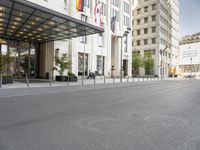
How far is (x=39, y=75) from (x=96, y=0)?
17028mm

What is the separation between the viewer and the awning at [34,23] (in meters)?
16.7

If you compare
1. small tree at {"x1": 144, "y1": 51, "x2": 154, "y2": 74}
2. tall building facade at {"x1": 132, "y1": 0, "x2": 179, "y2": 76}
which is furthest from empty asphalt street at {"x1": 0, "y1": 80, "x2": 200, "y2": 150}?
tall building facade at {"x1": 132, "y1": 0, "x2": 179, "y2": 76}

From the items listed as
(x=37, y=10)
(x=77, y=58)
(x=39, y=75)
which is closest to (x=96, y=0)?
(x=77, y=58)

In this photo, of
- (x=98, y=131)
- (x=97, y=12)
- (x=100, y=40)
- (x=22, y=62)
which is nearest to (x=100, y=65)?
(x=100, y=40)

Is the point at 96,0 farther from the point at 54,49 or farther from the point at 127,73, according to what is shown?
the point at 127,73

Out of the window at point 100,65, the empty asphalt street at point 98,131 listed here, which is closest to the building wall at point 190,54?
the window at point 100,65

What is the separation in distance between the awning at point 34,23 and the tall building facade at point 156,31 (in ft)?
136

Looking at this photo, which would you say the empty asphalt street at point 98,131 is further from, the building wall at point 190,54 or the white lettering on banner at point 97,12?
the building wall at point 190,54

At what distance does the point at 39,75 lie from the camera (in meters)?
32.1

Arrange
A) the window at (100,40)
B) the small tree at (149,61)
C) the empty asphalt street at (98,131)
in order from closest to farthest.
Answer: the empty asphalt street at (98,131), the window at (100,40), the small tree at (149,61)

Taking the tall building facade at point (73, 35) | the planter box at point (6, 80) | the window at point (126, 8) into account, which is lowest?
the planter box at point (6, 80)

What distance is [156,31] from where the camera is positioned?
62.7m

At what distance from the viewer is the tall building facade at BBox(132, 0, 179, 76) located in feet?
206

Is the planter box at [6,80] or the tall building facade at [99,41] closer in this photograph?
the planter box at [6,80]
